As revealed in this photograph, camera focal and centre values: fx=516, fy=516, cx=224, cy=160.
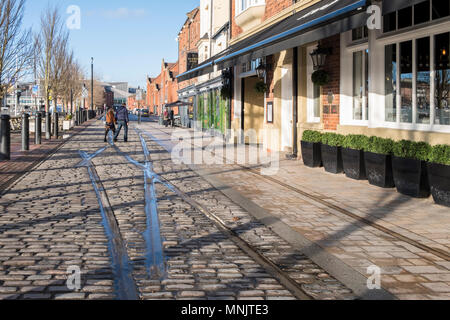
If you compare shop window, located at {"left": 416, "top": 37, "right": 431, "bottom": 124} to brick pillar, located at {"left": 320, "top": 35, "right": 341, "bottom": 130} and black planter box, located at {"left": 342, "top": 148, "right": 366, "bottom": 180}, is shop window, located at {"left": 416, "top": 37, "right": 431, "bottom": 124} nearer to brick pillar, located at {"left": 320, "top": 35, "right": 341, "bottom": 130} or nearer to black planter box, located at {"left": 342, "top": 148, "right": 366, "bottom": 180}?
black planter box, located at {"left": 342, "top": 148, "right": 366, "bottom": 180}

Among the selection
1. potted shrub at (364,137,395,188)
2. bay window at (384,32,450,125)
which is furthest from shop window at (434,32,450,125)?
potted shrub at (364,137,395,188)

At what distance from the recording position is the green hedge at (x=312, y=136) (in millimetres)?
12062

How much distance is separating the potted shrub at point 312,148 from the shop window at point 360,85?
0.99 meters

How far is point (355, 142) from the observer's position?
1008cm

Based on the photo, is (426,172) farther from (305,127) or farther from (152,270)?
(305,127)

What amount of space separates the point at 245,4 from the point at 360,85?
32.4 feet

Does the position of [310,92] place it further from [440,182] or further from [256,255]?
[256,255]

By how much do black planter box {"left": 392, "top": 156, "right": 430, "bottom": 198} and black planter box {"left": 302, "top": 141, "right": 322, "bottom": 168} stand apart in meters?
3.75

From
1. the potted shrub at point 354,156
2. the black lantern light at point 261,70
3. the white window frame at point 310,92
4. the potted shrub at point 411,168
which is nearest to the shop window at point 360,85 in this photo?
the potted shrub at point 354,156

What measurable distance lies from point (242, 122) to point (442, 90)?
1346 cm

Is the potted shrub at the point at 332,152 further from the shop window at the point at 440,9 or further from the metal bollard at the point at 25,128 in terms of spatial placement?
the metal bollard at the point at 25,128

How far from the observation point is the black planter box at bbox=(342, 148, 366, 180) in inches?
392

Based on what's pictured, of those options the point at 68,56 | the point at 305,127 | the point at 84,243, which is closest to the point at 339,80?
the point at 305,127

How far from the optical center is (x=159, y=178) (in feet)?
35.0
